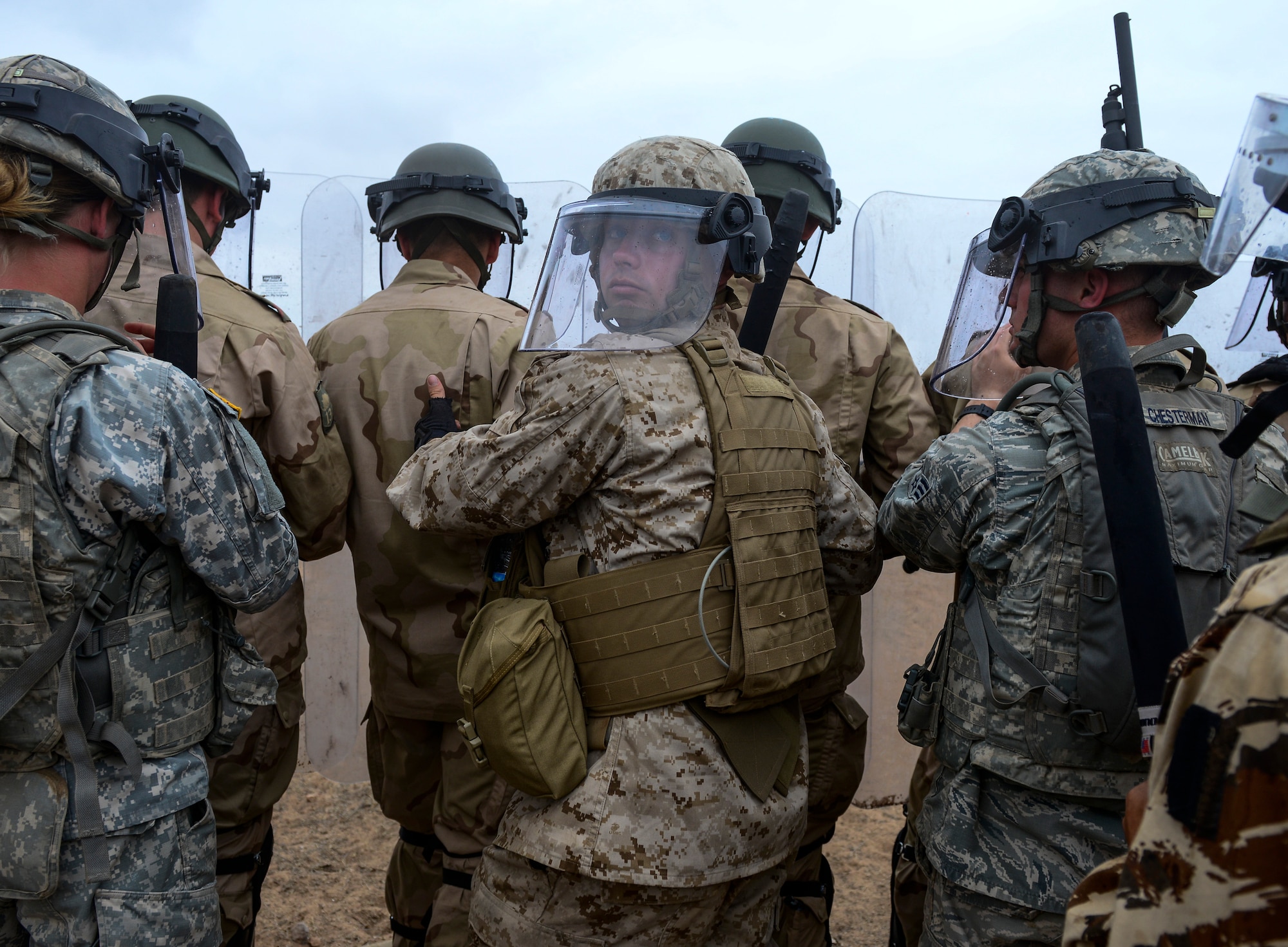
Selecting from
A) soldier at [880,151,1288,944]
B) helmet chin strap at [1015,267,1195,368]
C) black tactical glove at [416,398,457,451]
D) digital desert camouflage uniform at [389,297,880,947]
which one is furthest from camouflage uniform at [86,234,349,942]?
helmet chin strap at [1015,267,1195,368]

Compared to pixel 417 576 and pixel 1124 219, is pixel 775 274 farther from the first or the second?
pixel 417 576

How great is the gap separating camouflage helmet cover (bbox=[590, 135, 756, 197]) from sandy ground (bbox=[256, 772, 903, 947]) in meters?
2.95

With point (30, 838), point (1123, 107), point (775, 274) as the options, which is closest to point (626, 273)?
point (775, 274)

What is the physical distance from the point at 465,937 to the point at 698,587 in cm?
176

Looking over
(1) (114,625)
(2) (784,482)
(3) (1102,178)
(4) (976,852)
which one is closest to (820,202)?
(3) (1102,178)

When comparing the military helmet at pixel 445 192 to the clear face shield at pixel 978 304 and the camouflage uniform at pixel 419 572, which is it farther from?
the clear face shield at pixel 978 304

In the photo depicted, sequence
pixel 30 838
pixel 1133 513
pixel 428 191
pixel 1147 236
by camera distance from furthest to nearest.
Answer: pixel 428 191 → pixel 1147 236 → pixel 30 838 → pixel 1133 513

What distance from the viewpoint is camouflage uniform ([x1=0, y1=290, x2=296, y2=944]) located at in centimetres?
162

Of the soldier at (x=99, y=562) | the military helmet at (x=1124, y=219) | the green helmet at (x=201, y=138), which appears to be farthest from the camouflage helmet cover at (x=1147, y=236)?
the green helmet at (x=201, y=138)

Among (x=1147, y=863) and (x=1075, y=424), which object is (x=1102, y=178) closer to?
(x=1075, y=424)

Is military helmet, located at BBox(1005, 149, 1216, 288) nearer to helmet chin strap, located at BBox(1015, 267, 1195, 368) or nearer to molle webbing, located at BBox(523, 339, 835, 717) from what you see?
helmet chin strap, located at BBox(1015, 267, 1195, 368)

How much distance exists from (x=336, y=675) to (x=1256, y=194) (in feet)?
13.1

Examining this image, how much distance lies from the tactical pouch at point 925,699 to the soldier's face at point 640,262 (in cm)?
93

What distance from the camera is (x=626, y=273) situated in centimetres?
202
